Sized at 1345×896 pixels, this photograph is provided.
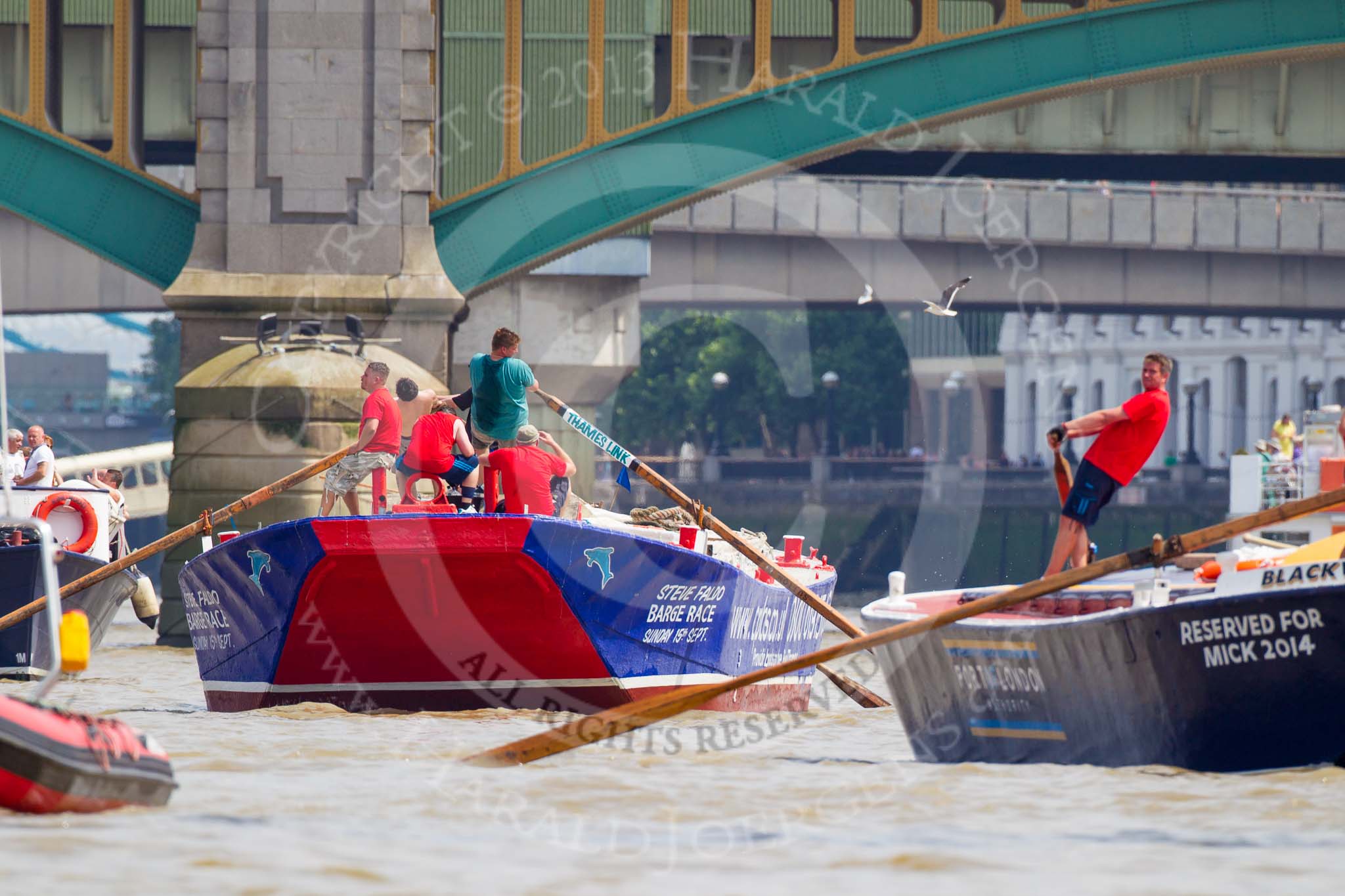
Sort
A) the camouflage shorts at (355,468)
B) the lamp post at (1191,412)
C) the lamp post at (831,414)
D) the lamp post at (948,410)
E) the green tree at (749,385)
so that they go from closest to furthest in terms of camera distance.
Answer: the camouflage shorts at (355,468), the lamp post at (1191,412), the green tree at (749,385), the lamp post at (831,414), the lamp post at (948,410)

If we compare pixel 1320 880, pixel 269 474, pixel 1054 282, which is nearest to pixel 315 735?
pixel 1320 880

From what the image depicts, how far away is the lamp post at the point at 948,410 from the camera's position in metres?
95.9

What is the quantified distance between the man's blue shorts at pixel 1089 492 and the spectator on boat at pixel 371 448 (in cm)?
591

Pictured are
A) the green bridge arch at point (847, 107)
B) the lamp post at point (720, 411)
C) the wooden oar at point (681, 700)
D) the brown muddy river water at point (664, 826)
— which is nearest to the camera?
the brown muddy river water at point (664, 826)

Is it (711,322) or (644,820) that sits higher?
(711,322)

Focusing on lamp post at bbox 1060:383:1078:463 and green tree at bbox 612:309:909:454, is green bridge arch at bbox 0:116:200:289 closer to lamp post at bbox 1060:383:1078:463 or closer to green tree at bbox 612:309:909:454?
green tree at bbox 612:309:909:454

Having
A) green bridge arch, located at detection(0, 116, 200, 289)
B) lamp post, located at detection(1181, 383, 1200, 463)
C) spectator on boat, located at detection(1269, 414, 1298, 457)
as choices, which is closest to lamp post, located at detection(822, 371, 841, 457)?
lamp post, located at detection(1181, 383, 1200, 463)

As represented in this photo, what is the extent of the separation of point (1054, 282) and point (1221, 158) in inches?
538

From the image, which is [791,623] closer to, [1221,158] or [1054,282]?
[1221,158]

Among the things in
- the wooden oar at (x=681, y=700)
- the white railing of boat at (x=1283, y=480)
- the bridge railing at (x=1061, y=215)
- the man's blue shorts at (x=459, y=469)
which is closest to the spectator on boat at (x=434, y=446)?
the man's blue shorts at (x=459, y=469)

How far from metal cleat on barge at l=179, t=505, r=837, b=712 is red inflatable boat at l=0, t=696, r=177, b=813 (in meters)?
4.16

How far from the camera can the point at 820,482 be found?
69.3 m

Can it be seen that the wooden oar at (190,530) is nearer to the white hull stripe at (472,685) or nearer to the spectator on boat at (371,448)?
the spectator on boat at (371,448)

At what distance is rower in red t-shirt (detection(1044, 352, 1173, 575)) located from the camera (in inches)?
530
